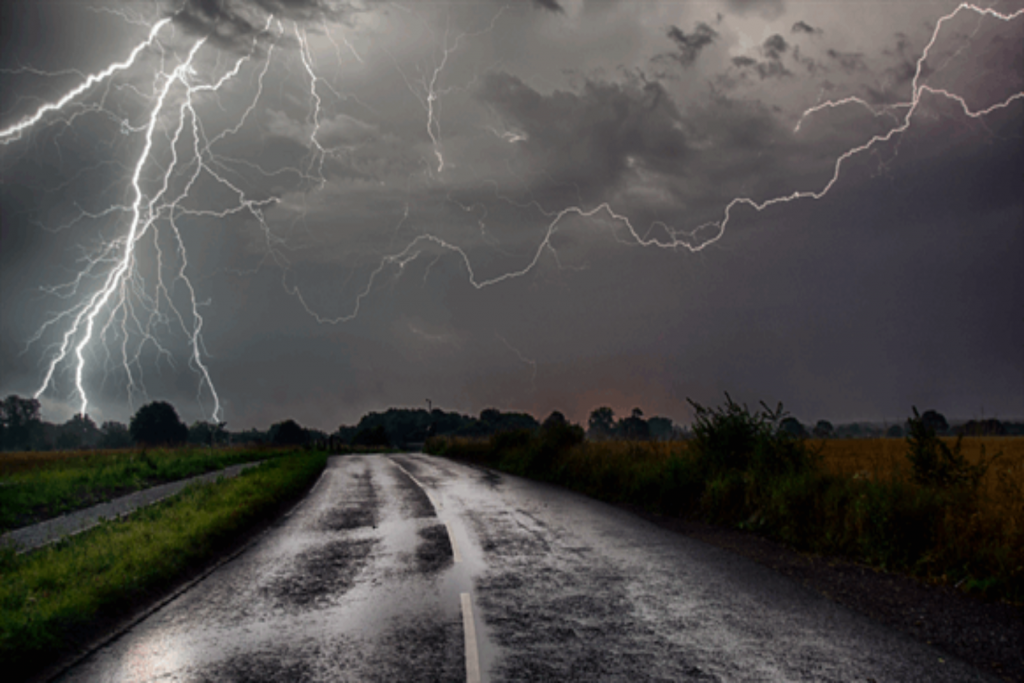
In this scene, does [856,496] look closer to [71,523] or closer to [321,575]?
[321,575]

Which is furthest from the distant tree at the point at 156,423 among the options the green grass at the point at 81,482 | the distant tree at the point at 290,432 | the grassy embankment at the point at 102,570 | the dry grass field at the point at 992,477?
the dry grass field at the point at 992,477

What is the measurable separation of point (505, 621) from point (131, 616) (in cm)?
426

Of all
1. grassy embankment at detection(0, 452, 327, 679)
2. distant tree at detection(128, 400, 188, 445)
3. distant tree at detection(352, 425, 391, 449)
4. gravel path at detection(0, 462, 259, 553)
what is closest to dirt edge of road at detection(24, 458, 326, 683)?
grassy embankment at detection(0, 452, 327, 679)

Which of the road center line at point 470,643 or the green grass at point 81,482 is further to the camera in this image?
the green grass at point 81,482

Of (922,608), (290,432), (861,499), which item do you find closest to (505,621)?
(922,608)

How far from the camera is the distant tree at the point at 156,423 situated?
105869 millimetres

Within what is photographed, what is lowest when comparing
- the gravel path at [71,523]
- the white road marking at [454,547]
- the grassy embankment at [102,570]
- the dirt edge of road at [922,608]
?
the gravel path at [71,523]

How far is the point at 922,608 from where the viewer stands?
6.93 metres

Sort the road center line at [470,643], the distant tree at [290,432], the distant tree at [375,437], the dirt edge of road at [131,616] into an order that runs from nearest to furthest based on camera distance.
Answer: the road center line at [470,643] < the dirt edge of road at [131,616] < the distant tree at [375,437] < the distant tree at [290,432]

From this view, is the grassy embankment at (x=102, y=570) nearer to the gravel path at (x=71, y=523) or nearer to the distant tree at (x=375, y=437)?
the gravel path at (x=71, y=523)

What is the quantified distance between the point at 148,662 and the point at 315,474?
73.3ft

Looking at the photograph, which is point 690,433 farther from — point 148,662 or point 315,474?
point 315,474

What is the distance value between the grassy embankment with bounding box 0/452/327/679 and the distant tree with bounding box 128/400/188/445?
104148mm

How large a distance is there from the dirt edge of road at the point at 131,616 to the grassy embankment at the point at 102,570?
29 millimetres
